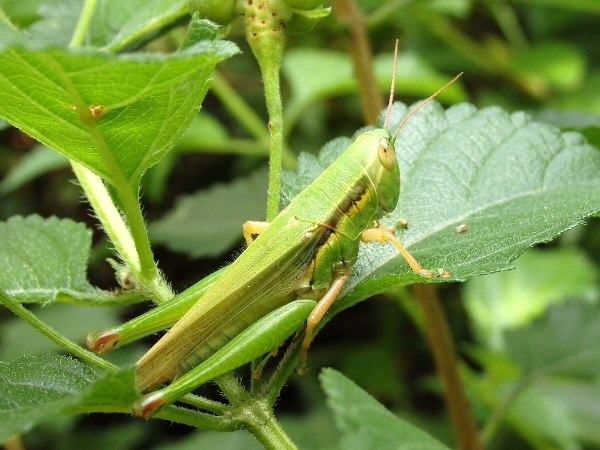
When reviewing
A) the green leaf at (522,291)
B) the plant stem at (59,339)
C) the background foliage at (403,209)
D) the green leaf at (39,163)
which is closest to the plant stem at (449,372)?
the background foliage at (403,209)

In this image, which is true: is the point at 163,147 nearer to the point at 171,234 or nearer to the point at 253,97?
the point at 171,234

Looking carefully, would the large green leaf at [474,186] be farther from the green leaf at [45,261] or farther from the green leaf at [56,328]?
the green leaf at [56,328]

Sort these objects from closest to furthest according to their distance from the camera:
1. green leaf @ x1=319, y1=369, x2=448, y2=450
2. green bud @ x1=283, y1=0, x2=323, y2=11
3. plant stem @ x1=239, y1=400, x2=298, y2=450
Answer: green leaf @ x1=319, y1=369, x2=448, y2=450 < plant stem @ x1=239, y1=400, x2=298, y2=450 < green bud @ x1=283, y1=0, x2=323, y2=11

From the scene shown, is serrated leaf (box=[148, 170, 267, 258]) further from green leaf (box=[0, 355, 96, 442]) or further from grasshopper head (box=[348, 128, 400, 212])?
green leaf (box=[0, 355, 96, 442])

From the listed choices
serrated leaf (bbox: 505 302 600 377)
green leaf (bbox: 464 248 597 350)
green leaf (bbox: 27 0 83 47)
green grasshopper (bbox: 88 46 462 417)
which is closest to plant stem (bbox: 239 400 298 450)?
green grasshopper (bbox: 88 46 462 417)

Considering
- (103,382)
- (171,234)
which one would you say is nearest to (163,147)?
(103,382)

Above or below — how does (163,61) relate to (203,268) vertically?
above
